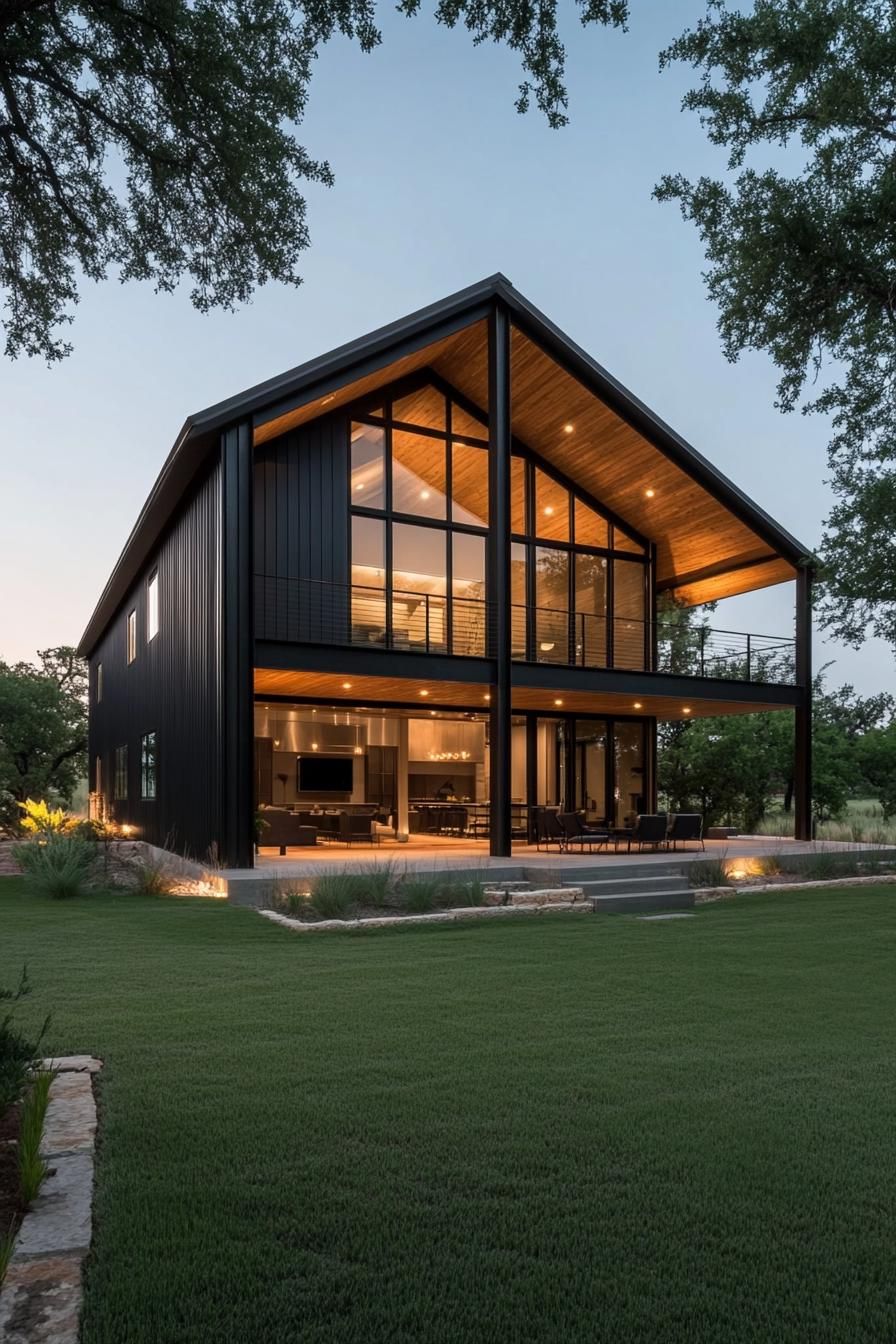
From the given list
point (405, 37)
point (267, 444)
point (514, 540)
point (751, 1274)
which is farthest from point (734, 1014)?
point (514, 540)

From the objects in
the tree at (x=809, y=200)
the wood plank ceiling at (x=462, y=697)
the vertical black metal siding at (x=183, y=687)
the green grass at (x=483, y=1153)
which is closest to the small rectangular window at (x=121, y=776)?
the vertical black metal siding at (x=183, y=687)

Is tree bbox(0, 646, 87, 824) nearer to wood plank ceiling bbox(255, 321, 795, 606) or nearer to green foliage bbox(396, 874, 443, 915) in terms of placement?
wood plank ceiling bbox(255, 321, 795, 606)

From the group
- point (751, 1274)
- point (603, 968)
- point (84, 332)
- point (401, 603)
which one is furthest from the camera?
point (84, 332)

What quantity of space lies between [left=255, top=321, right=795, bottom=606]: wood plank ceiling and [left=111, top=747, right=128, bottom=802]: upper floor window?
33.0 feet

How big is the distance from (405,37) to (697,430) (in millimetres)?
128182

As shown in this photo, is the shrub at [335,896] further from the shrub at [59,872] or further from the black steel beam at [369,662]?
the black steel beam at [369,662]

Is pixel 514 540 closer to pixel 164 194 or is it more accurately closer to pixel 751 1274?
pixel 164 194

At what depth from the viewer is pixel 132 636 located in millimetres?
21438

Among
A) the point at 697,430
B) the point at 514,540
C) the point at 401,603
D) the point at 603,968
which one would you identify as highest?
the point at 697,430

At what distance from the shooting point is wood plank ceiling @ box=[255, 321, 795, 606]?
645 inches

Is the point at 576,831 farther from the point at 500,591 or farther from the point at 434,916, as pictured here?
the point at 434,916

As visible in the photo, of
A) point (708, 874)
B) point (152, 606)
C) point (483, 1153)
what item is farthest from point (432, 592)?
point (483, 1153)

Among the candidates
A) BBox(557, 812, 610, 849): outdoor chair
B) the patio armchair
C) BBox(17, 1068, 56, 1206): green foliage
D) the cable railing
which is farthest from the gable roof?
BBox(17, 1068, 56, 1206): green foliage

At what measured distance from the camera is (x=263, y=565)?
15.0 metres
